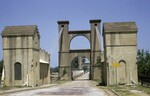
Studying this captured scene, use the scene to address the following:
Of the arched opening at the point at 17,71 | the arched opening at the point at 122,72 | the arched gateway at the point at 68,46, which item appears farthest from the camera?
the arched gateway at the point at 68,46

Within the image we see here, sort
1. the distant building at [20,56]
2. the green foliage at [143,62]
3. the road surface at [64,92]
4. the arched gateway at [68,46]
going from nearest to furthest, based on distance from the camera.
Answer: the road surface at [64,92]
the distant building at [20,56]
the green foliage at [143,62]
the arched gateway at [68,46]

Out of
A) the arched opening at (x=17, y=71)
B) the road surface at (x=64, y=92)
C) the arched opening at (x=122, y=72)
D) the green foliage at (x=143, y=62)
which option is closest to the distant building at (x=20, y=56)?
the arched opening at (x=17, y=71)

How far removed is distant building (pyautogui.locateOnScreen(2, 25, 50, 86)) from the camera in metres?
36.0

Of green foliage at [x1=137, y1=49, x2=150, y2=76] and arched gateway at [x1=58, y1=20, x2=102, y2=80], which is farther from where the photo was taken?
arched gateway at [x1=58, y1=20, x2=102, y2=80]

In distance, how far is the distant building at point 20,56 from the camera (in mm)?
35969

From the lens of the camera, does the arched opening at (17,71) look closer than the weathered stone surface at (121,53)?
No

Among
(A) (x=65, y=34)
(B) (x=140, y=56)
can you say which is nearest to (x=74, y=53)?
(A) (x=65, y=34)

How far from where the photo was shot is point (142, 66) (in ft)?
143

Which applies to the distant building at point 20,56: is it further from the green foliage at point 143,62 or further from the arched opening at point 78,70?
the arched opening at point 78,70

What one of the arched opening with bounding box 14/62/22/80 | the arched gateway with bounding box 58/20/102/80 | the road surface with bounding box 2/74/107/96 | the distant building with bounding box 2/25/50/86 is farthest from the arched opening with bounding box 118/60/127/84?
the arched gateway with bounding box 58/20/102/80

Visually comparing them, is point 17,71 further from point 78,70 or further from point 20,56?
point 78,70

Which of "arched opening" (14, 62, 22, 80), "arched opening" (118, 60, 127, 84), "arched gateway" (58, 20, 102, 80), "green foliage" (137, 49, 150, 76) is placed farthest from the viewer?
"arched gateway" (58, 20, 102, 80)

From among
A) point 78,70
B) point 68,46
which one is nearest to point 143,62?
point 68,46

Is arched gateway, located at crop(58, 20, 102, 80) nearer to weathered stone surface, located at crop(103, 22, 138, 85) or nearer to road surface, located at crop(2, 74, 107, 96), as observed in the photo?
weathered stone surface, located at crop(103, 22, 138, 85)
